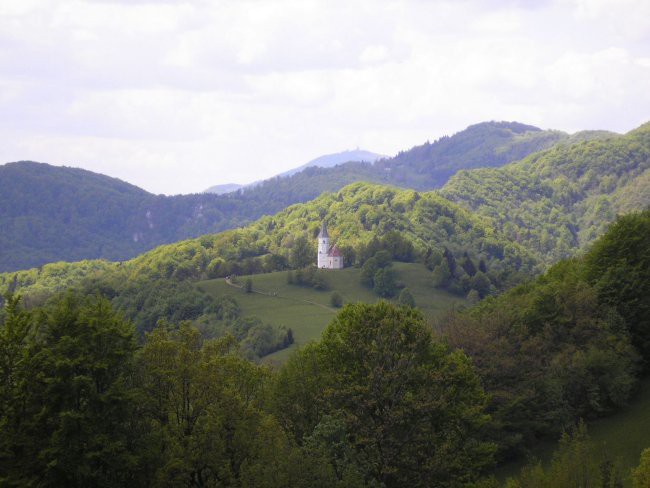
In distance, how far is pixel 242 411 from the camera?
3091cm

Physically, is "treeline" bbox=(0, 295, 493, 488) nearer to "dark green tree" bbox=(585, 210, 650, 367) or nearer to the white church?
"dark green tree" bbox=(585, 210, 650, 367)

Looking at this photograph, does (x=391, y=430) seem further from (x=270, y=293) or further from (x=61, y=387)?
(x=270, y=293)

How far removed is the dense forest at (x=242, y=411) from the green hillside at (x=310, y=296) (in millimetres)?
83270

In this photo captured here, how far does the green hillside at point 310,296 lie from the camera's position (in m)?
131

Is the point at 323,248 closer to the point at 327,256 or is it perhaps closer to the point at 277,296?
the point at 327,256

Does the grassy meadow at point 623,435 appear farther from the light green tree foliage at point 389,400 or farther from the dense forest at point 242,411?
the light green tree foliage at point 389,400

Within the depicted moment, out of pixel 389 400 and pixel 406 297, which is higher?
pixel 389 400

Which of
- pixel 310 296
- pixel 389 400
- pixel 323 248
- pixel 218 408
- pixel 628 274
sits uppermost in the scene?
pixel 628 274

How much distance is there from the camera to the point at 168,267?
195 metres

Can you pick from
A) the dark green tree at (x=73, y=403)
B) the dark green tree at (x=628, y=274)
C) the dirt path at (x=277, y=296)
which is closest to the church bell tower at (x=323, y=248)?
the dirt path at (x=277, y=296)

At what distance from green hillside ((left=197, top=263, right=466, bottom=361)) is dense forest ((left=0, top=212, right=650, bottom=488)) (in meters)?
83.3

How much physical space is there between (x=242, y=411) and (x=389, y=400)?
701 cm

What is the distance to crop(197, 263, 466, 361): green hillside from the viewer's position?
13112 cm

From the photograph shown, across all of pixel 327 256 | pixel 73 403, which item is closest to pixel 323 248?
pixel 327 256
